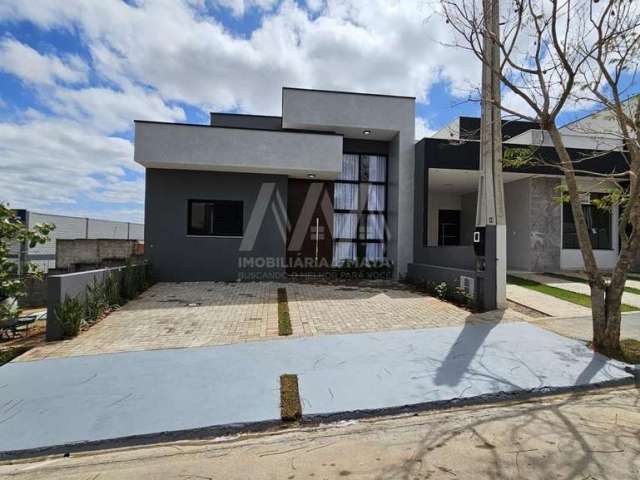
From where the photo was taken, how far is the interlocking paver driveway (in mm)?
6066

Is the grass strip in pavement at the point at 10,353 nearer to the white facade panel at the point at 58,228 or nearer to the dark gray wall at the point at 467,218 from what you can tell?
the white facade panel at the point at 58,228

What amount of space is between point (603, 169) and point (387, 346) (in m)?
12.6

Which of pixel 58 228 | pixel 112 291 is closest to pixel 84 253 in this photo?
pixel 58 228

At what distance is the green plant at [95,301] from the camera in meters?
7.18

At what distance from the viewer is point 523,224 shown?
14211 millimetres

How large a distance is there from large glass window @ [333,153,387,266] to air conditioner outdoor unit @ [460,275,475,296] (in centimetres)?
497

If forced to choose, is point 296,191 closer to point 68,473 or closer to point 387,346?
point 387,346

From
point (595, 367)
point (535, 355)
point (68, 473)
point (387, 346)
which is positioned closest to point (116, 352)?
point (68, 473)

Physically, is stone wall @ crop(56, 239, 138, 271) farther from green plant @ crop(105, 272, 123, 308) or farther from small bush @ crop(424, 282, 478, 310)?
small bush @ crop(424, 282, 478, 310)

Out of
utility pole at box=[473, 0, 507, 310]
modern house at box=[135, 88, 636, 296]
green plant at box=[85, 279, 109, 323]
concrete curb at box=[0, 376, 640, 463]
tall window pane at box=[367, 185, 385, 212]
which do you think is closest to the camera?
concrete curb at box=[0, 376, 640, 463]

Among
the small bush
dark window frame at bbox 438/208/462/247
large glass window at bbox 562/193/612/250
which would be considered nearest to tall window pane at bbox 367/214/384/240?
the small bush

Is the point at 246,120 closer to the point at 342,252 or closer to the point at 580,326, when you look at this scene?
the point at 342,252

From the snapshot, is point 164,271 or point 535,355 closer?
point 535,355

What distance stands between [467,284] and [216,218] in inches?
333
